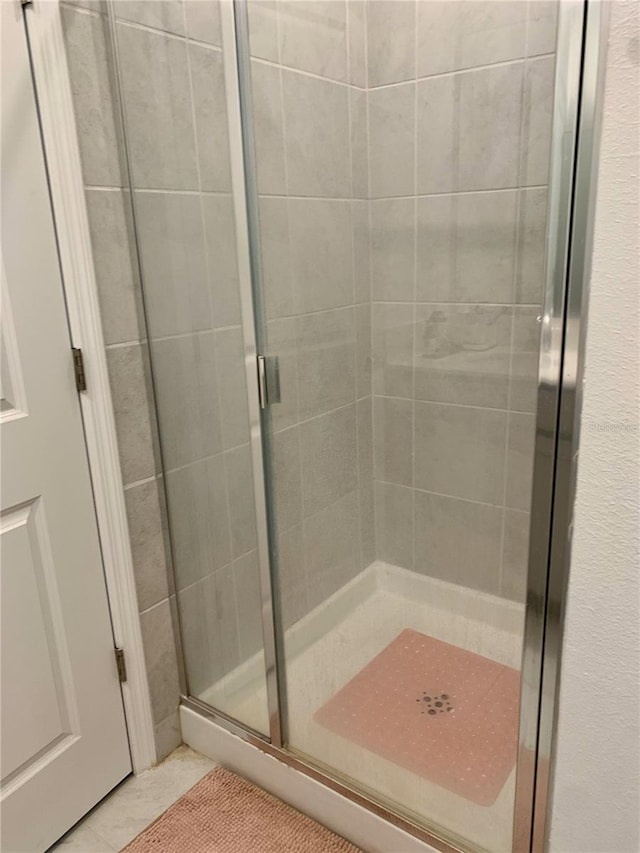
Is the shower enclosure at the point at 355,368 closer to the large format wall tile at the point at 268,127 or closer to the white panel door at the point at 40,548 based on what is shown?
the large format wall tile at the point at 268,127

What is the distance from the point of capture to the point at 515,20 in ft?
4.70

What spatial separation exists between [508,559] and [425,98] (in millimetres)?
1220

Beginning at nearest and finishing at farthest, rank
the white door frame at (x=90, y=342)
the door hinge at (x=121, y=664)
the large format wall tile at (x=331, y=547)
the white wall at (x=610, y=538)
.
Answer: the white wall at (x=610, y=538)
the white door frame at (x=90, y=342)
the door hinge at (x=121, y=664)
the large format wall tile at (x=331, y=547)

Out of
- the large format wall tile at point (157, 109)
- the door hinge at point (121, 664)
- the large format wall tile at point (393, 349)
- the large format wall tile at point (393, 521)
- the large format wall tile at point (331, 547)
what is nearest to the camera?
the large format wall tile at point (157, 109)

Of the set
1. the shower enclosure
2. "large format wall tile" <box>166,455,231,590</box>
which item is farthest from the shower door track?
"large format wall tile" <box>166,455,231,590</box>

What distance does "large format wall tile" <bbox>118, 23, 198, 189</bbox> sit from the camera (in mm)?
1275

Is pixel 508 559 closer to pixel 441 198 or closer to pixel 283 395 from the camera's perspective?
pixel 283 395

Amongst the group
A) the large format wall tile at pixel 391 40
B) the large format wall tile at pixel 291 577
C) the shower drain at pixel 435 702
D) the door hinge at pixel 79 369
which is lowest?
the shower drain at pixel 435 702

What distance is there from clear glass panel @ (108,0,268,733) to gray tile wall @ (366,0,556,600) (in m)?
0.60

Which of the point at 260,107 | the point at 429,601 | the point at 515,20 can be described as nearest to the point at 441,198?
the point at 515,20

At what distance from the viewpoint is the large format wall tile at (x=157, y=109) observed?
1275 mm

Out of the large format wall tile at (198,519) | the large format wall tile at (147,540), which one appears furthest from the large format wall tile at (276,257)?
the large format wall tile at (147,540)

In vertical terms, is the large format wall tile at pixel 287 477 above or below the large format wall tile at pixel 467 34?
below

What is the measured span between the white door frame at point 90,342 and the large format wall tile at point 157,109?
0.14 meters
